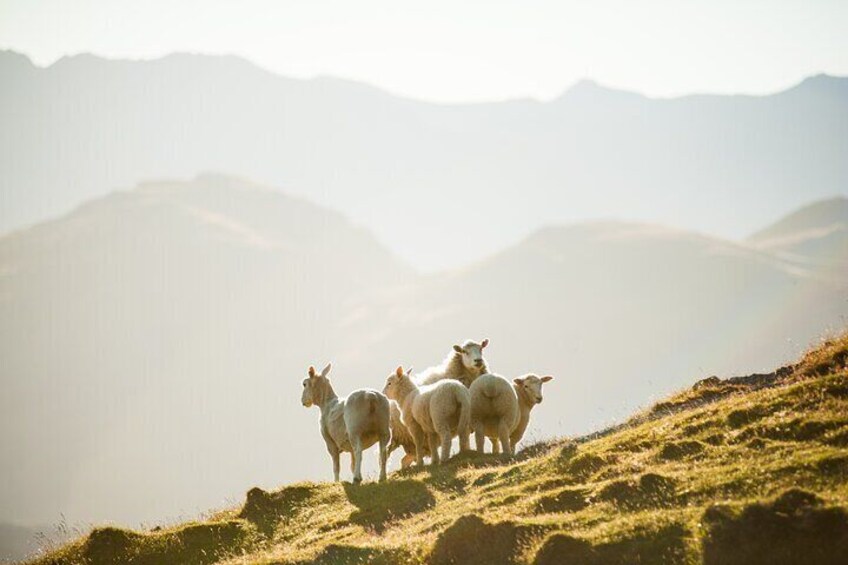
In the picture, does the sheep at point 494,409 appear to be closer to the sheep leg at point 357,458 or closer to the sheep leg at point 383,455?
the sheep leg at point 383,455

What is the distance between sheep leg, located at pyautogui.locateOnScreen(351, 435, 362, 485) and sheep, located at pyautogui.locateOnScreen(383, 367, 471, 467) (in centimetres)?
217

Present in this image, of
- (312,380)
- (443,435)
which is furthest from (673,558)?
(312,380)

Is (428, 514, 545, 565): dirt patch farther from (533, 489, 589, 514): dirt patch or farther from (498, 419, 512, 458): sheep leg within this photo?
(498, 419, 512, 458): sheep leg

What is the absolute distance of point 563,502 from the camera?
17.5m

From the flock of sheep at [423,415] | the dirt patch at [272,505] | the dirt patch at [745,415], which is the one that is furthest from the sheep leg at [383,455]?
the dirt patch at [745,415]

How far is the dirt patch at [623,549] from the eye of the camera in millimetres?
13906

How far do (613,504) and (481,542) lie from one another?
243 cm

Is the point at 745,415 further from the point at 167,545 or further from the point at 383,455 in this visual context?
the point at 167,545

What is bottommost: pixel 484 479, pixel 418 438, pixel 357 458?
pixel 484 479

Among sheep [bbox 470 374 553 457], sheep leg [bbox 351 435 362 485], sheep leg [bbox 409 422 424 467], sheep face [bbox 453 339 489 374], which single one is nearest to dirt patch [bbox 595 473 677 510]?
sheep leg [bbox 351 435 362 485]

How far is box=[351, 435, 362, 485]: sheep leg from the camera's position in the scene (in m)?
24.5

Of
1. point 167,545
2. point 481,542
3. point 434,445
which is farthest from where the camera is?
point 434,445

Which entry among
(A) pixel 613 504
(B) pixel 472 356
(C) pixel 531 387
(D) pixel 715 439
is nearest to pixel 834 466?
(A) pixel 613 504

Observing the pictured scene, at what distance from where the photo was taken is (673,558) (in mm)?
13648
